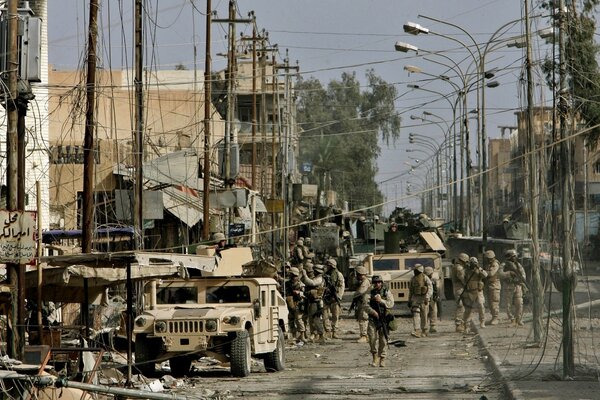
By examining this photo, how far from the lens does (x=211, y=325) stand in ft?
67.6

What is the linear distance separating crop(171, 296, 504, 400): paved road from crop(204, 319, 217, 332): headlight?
842mm

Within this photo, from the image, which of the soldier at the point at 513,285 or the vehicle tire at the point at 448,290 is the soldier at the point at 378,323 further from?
the vehicle tire at the point at 448,290

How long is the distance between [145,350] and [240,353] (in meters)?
1.60

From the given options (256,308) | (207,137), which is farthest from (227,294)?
Answer: (207,137)

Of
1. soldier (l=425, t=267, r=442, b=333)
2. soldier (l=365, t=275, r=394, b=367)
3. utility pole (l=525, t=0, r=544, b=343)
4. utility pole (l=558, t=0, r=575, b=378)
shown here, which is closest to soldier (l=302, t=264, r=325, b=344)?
soldier (l=425, t=267, r=442, b=333)

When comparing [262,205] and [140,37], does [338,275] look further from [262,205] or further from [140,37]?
[262,205]

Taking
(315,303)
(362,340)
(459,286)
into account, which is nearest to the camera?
(315,303)

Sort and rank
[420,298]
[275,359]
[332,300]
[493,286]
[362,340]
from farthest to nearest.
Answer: [493,286]
[332,300]
[420,298]
[362,340]
[275,359]

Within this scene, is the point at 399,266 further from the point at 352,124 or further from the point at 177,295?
the point at 352,124

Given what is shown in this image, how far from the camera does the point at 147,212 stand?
30.9m

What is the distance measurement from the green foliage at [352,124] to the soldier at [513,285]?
9096 cm

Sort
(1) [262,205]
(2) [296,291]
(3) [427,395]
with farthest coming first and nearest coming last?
(1) [262,205] → (2) [296,291] → (3) [427,395]

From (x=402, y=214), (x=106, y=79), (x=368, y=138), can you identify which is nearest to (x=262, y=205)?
(x=106, y=79)

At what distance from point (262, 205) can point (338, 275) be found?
76.1 feet
